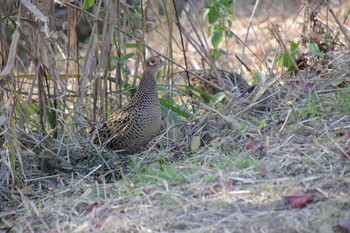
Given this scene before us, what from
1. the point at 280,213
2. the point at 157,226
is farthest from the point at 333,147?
the point at 157,226

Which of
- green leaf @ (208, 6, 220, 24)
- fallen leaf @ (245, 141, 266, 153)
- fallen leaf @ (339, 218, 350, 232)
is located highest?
green leaf @ (208, 6, 220, 24)

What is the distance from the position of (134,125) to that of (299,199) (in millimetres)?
1693

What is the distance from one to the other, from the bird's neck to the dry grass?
178mm

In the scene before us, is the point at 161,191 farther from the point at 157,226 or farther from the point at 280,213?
the point at 280,213

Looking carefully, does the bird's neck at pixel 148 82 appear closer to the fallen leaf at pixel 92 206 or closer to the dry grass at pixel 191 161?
the dry grass at pixel 191 161

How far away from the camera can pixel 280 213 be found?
3.19 meters

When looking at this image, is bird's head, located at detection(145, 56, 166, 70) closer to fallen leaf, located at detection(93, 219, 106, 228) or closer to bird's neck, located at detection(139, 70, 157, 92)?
bird's neck, located at detection(139, 70, 157, 92)

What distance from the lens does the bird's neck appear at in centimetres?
479

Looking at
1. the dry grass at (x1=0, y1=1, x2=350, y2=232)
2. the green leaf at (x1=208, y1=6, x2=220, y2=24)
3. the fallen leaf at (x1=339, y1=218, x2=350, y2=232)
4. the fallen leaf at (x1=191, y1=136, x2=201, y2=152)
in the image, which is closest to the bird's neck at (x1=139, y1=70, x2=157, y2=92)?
the dry grass at (x1=0, y1=1, x2=350, y2=232)

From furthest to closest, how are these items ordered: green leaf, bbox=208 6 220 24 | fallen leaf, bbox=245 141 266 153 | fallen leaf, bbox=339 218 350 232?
green leaf, bbox=208 6 220 24
fallen leaf, bbox=245 141 266 153
fallen leaf, bbox=339 218 350 232

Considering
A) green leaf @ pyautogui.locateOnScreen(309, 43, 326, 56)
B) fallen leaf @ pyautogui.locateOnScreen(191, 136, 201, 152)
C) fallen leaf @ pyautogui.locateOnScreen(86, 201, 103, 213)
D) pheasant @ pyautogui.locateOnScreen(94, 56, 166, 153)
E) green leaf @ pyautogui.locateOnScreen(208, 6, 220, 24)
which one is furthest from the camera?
green leaf @ pyautogui.locateOnScreen(208, 6, 220, 24)

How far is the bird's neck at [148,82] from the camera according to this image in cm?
479

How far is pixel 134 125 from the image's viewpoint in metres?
4.68

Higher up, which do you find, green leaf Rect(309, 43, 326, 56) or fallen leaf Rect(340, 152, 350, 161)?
green leaf Rect(309, 43, 326, 56)
